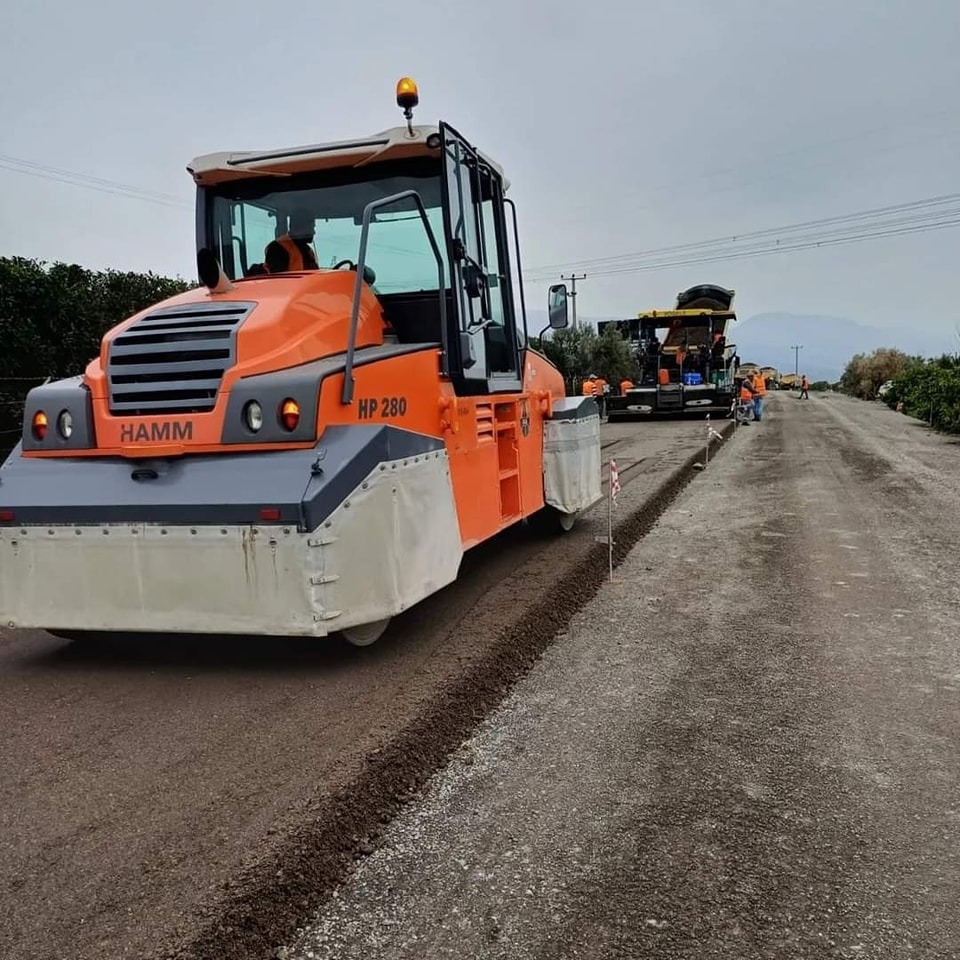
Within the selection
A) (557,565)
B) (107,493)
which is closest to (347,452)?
(107,493)

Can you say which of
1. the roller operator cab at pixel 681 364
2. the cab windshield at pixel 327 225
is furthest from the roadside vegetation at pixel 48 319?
the roller operator cab at pixel 681 364

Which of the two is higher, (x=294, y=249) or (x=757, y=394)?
(x=294, y=249)

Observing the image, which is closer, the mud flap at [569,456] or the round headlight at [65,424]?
the round headlight at [65,424]

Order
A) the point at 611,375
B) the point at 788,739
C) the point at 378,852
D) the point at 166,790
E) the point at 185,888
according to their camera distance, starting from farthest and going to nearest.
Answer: the point at 611,375 → the point at 788,739 → the point at 166,790 → the point at 378,852 → the point at 185,888

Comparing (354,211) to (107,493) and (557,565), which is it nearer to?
(107,493)

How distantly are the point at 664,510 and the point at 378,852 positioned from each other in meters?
7.11

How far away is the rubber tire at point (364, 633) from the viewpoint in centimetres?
410

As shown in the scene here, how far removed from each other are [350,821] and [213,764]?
2.29 feet

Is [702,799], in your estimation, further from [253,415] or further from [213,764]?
[253,415]

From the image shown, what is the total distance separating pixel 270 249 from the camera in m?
5.19

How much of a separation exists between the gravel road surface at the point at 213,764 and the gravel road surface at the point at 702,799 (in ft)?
0.54

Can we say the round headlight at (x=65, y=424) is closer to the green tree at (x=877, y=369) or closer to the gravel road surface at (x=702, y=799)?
the gravel road surface at (x=702, y=799)

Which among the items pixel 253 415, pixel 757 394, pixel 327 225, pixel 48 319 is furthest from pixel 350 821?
pixel 757 394

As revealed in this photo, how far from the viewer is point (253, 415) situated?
3875 mm
